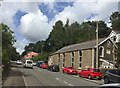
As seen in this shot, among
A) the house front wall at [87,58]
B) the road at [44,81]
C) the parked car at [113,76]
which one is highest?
the house front wall at [87,58]

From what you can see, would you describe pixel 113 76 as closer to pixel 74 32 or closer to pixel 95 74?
pixel 95 74

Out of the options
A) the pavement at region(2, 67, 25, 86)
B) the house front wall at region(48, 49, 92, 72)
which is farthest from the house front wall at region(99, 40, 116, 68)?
the pavement at region(2, 67, 25, 86)

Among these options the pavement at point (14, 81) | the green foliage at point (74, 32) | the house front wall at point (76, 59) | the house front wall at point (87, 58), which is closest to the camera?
the pavement at point (14, 81)

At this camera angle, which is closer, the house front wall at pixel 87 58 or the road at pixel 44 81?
the road at pixel 44 81

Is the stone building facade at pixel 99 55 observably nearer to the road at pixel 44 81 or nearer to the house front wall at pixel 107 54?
the house front wall at pixel 107 54

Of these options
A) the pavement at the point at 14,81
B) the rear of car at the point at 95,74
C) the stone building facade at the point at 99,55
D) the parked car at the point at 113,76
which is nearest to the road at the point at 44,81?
the pavement at the point at 14,81

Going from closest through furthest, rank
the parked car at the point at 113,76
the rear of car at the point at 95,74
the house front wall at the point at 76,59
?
1. the parked car at the point at 113,76
2. the rear of car at the point at 95,74
3. the house front wall at the point at 76,59

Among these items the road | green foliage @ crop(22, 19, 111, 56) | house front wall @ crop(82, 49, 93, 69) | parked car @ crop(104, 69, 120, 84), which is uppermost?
green foliage @ crop(22, 19, 111, 56)

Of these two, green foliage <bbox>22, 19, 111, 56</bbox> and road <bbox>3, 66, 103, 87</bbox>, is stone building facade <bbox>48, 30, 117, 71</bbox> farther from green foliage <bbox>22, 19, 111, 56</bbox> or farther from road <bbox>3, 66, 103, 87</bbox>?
green foliage <bbox>22, 19, 111, 56</bbox>

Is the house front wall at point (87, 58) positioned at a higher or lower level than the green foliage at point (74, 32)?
lower

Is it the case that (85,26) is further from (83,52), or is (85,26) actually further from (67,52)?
(83,52)

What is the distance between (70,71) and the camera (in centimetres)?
5053

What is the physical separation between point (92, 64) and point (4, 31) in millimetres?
18879

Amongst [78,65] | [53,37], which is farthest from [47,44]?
[78,65]
